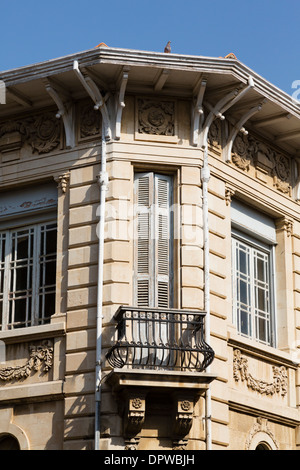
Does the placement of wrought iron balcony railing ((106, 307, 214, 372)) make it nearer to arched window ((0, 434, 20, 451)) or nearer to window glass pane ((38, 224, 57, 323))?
window glass pane ((38, 224, 57, 323))

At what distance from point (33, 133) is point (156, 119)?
2534mm

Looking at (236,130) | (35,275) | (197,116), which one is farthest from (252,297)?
(35,275)

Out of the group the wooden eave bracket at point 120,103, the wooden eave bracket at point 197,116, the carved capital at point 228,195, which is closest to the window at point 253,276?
the carved capital at point 228,195

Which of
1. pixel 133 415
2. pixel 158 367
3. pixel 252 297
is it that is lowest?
pixel 133 415

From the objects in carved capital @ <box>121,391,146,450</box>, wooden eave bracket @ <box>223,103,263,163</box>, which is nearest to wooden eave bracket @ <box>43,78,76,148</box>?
wooden eave bracket @ <box>223,103,263,163</box>

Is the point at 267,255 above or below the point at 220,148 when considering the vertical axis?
below

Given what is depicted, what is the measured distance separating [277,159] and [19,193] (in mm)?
5506

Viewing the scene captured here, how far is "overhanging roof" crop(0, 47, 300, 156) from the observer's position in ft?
64.2

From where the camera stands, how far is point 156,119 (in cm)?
2039

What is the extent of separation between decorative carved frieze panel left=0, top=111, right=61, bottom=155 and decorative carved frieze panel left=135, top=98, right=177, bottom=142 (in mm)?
1675

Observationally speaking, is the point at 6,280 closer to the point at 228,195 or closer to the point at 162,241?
the point at 162,241

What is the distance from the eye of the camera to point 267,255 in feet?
73.5

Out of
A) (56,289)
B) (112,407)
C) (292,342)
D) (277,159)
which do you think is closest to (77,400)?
(112,407)

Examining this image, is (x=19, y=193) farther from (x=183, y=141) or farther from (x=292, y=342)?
(x=292, y=342)
